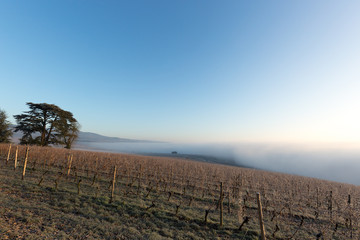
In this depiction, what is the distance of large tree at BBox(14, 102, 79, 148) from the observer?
113ft

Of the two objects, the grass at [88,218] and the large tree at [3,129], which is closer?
the grass at [88,218]

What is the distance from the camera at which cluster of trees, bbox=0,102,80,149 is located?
34438mm

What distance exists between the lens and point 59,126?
37.6m

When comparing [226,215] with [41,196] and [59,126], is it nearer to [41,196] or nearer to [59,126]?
[41,196]

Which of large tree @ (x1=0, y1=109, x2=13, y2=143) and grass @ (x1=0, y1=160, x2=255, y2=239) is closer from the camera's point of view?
grass @ (x1=0, y1=160, x2=255, y2=239)

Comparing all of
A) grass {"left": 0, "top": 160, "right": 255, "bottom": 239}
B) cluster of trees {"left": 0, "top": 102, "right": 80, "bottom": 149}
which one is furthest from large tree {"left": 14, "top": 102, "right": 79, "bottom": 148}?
grass {"left": 0, "top": 160, "right": 255, "bottom": 239}

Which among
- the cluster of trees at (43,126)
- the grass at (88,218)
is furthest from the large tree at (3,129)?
the grass at (88,218)

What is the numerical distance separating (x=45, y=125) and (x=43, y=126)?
0.44 metres

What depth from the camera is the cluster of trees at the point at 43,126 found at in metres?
34.4

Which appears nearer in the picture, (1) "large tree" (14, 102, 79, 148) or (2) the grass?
(2) the grass

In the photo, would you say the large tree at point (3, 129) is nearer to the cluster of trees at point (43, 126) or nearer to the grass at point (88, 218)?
the cluster of trees at point (43, 126)

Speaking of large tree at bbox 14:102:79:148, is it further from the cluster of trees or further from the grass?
the grass

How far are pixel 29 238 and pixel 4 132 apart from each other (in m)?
45.8

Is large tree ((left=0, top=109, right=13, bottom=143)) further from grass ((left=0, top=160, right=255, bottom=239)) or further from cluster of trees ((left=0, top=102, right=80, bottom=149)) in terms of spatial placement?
grass ((left=0, top=160, right=255, bottom=239))
